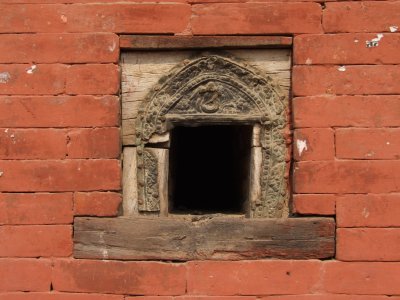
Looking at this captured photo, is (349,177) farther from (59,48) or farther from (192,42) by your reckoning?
(59,48)

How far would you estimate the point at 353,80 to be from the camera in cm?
412

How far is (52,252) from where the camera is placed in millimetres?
4156

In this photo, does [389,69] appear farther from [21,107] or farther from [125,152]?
[21,107]

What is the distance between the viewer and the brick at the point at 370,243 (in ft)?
13.4

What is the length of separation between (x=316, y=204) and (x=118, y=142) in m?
1.49

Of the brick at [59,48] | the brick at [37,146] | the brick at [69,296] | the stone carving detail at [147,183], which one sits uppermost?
the brick at [59,48]

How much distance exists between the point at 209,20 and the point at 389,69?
52.7 inches

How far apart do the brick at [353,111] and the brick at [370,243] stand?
76 centimetres

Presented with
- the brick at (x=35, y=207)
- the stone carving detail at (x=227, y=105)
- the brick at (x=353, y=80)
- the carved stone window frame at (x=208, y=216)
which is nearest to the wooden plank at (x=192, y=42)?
the carved stone window frame at (x=208, y=216)

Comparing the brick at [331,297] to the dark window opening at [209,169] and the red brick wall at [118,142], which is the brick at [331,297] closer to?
the red brick wall at [118,142]

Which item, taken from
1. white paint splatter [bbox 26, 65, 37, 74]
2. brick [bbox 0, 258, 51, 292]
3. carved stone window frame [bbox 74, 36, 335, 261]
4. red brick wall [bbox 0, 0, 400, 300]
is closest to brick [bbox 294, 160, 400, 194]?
red brick wall [bbox 0, 0, 400, 300]

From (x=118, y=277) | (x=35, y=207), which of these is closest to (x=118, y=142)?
(x=35, y=207)

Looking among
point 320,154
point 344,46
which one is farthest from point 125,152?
point 344,46

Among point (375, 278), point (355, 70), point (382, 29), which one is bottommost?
point (375, 278)
